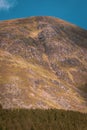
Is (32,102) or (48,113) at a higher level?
(32,102)

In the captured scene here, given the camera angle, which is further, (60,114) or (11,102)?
(11,102)

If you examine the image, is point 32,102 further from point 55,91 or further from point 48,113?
point 48,113

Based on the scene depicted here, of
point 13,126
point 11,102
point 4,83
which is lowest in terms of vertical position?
point 13,126

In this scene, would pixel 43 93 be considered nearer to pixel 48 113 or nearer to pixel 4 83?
pixel 4 83

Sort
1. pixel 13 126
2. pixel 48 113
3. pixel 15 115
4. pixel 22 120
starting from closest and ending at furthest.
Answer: pixel 13 126 → pixel 22 120 → pixel 15 115 → pixel 48 113

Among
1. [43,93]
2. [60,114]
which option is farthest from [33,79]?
[60,114]

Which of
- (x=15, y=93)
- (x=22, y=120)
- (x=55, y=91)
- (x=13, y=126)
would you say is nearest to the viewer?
(x=13, y=126)
